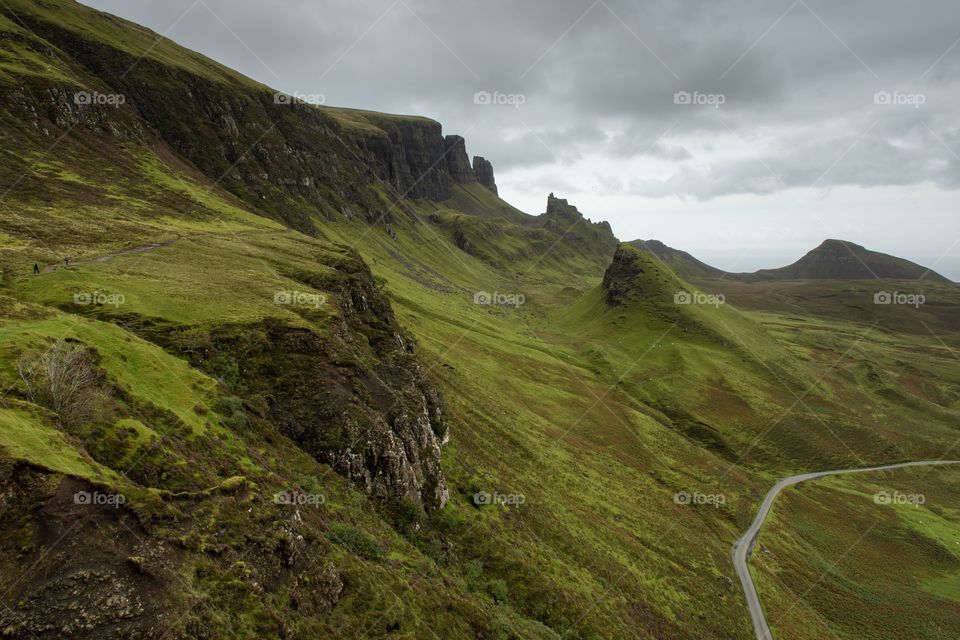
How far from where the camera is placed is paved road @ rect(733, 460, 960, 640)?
50.5m

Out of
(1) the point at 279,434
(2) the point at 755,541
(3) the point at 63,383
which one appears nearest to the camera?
(3) the point at 63,383

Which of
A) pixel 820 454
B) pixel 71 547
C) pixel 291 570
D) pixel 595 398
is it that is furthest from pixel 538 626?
pixel 820 454

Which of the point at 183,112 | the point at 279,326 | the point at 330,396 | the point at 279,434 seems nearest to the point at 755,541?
the point at 330,396

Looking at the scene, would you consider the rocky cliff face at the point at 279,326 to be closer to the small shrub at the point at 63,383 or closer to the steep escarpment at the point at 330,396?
the steep escarpment at the point at 330,396

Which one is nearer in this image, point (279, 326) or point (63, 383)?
point (63, 383)

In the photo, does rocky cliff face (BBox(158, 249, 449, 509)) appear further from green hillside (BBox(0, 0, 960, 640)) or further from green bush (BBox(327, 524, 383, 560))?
green bush (BBox(327, 524, 383, 560))

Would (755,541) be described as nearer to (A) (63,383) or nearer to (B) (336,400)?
(B) (336,400)

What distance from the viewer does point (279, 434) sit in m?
28.7

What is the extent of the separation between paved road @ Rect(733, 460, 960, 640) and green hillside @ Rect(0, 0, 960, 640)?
207cm

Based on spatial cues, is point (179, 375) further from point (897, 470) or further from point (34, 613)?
point (897, 470)

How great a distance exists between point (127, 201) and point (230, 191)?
49.6 m

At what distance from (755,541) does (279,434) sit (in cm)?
7048

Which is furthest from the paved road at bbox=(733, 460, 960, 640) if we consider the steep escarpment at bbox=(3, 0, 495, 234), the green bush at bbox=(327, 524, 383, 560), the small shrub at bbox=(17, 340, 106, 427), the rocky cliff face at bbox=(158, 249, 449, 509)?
the steep escarpment at bbox=(3, 0, 495, 234)

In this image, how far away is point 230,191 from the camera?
117625mm
